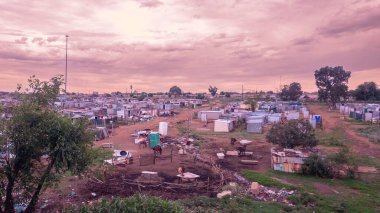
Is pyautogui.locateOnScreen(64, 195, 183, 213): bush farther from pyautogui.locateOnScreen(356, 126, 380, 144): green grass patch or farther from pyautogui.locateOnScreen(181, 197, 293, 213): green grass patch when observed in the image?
pyautogui.locateOnScreen(356, 126, 380, 144): green grass patch

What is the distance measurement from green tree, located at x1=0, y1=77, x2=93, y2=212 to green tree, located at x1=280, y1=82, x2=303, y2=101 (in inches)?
3211

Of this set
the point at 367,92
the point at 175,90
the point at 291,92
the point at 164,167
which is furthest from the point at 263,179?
the point at 175,90

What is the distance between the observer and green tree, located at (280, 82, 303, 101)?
88.4 meters

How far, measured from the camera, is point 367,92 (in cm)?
8725

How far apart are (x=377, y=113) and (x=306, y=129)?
89.8ft

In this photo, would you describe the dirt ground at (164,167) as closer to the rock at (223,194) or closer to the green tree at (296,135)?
the rock at (223,194)

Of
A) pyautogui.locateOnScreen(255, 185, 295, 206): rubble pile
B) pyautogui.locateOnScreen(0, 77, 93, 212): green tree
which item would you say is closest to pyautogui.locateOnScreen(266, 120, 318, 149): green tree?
pyautogui.locateOnScreen(255, 185, 295, 206): rubble pile

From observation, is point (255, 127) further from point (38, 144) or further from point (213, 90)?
point (213, 90)

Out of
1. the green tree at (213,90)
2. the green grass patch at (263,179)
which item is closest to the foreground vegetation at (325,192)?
the green grass patch at (263,179)

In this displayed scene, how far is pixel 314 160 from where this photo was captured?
1981 centimetres

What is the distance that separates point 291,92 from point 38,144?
83.0 metres

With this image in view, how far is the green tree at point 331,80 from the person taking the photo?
70.0m

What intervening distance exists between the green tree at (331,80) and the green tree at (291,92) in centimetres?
1302

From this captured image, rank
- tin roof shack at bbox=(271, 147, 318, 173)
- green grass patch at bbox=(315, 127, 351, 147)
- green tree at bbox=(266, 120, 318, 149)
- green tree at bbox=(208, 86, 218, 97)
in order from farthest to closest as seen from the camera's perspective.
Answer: green tree at bbox=(208, 86, 218, 97)
green grass patch at bbox=(315, 127, 351, 147)
green tree at bbox=(266, 120, 318, 149)
tin roof shack at bbox=(271, 147, 318, 173)
